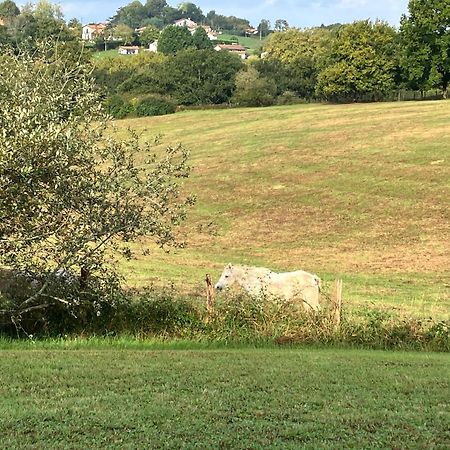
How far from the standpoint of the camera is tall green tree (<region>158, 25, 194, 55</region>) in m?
153

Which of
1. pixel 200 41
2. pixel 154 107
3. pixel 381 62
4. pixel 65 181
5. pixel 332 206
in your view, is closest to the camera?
pixel 65 181

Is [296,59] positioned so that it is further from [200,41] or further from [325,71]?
[200,41]

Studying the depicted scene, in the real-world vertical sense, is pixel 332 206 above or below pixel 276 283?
below

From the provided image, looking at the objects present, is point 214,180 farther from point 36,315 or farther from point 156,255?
point 36,315

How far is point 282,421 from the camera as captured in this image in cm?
734

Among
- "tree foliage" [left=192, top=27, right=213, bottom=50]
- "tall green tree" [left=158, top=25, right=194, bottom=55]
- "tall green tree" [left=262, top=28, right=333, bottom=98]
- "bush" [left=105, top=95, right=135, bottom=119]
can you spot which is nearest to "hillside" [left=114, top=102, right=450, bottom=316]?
"bush" [left=105, top=95, right=135, bottom=119]

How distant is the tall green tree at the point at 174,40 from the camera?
153212 millimetres

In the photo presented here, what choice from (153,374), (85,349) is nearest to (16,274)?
(85,349)

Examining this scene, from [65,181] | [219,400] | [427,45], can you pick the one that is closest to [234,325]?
[65,181]

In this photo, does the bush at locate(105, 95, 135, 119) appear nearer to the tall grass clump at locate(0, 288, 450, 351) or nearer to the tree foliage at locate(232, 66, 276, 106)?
the tree foliage at locate(232, 66, 276, 106)

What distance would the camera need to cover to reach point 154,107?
85125 millimetres

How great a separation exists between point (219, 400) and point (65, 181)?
6.02m

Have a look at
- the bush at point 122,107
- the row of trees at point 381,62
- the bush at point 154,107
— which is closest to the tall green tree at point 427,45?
the row of trees at point 381,62

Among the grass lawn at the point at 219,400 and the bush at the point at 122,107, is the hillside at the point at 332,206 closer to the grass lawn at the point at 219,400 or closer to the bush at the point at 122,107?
the grass lawn at the point at 219,400
